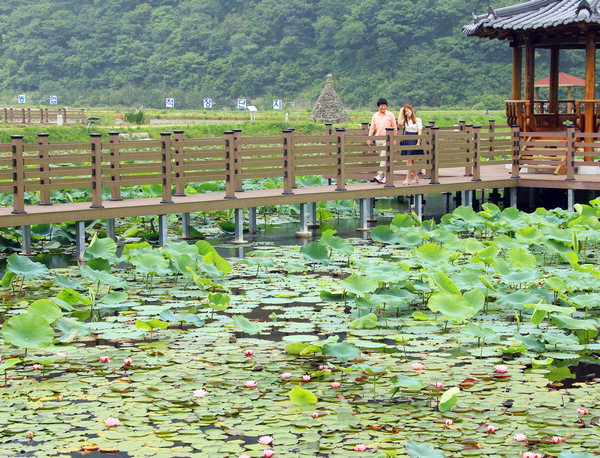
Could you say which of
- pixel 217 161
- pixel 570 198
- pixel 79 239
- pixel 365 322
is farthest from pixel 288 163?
pixel 365 322

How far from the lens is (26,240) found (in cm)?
1077

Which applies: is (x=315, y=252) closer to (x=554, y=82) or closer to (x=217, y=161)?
(x=217, y=161)

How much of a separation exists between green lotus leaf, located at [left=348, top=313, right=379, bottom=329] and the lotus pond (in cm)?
1

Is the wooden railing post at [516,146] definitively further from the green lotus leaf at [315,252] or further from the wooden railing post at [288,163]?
the green lotus leaf at [315,252]

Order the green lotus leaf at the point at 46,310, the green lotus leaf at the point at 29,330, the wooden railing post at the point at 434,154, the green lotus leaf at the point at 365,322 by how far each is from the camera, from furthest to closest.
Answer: the wooden railing post at the point at 434,154
the green lotus leaf at the point at 365,322
the green lotus leaf at the point at 46,310
the green lotus leaf at the point at 29,330

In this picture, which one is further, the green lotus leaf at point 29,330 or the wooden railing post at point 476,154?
the wooden railing post at point 476,154

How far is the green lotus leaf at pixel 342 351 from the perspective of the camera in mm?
6012

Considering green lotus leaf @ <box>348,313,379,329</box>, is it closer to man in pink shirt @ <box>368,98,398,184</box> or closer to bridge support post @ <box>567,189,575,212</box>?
man in pink shirt @ <box>368,98,398,184</box>

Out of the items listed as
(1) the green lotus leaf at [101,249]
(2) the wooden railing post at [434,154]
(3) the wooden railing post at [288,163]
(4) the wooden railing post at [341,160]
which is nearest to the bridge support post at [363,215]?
(4) the wooden railing post at [341,160]

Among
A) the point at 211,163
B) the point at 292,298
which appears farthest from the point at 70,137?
the point at 292,298

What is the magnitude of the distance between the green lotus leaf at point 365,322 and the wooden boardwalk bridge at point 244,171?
14.3ft

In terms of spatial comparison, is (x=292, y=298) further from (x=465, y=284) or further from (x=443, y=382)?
(x=443, y=382)

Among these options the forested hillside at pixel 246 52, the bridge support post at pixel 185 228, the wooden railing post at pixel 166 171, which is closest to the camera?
the wooden railing post at pixel 166 171

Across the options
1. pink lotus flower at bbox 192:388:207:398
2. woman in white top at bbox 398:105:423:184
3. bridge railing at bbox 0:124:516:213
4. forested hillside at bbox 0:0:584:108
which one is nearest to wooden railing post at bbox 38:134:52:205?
bridge railing at bbox 0:124:516:213
